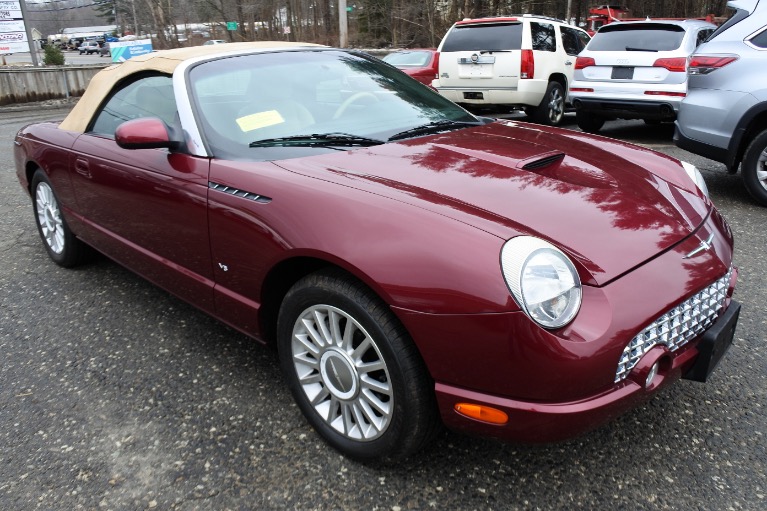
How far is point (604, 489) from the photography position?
1999 millimetres

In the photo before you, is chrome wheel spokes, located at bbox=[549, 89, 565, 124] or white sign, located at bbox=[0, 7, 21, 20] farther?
white sign, located at bbox=[0, 7, 21, 20]

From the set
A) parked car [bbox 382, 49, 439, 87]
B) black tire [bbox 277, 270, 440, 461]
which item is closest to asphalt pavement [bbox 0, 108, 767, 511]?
black tire [bbox 277, 270, 440, 461]

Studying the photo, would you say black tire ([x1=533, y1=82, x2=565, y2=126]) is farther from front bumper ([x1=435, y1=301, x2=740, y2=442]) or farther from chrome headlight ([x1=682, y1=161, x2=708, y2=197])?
front bumper ([x1=435, y1=301, x2=740, y2=442])

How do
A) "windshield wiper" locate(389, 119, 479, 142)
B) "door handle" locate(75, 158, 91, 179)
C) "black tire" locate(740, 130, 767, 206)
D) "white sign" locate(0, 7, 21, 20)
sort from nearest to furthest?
"windshield wiper" locate(389, 119, 479, 142) → "door handle" locate(75, 158, 91, 179) → "black tire" locate(740, 130, 767, 206) → "white sign" locate(0, 7, 21, 20)

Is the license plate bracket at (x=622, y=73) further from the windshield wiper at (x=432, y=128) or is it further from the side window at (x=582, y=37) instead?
the windshield wiper at (x=432, y=128)

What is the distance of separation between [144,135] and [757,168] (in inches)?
186

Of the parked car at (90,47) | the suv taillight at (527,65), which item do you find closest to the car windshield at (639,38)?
the suv taillight at (527,65)

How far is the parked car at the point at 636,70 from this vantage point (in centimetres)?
746

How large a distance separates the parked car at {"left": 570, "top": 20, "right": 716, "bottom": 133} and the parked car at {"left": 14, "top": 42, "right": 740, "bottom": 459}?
5270 millimetres

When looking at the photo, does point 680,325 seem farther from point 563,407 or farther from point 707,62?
point 707,62

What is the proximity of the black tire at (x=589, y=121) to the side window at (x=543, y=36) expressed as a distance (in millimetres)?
1477

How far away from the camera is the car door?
2566 mm

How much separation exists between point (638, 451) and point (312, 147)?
67.9 inches

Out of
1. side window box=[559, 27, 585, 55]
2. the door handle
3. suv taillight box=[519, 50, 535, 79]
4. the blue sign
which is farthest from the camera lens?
the blue sign
